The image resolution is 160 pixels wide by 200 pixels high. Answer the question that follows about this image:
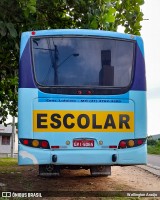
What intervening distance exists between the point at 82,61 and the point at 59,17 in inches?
124

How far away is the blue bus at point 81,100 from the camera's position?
7270 mm

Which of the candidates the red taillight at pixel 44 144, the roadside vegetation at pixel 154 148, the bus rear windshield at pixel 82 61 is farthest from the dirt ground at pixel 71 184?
the roadside vegetation at pixel 154 148

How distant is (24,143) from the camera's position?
729 centimetres

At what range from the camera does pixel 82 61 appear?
7652 millimetres

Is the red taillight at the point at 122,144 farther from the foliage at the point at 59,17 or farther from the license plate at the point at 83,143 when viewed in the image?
the foliage at the point at 59,17

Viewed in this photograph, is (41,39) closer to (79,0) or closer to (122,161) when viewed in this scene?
(79,0)

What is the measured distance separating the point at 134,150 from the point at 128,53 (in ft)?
6.49

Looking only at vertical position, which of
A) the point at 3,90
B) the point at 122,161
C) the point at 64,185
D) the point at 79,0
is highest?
the point at 79,0

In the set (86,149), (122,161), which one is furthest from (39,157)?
(122,161)

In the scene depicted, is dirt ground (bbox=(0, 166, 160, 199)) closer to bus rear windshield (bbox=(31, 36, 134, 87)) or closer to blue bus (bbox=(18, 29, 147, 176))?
A: blue bus (bbox=(18, 29, 147, 176))

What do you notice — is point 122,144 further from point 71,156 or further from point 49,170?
point 49,170

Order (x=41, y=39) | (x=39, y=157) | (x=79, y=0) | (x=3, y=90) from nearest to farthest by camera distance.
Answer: (x=39, y=157) < (x=41, y=39) < (x=79, y=0) < (x=3, y=90)

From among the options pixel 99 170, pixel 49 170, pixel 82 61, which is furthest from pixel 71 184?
pixel 82 61

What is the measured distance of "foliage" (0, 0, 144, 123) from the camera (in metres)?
8.02
